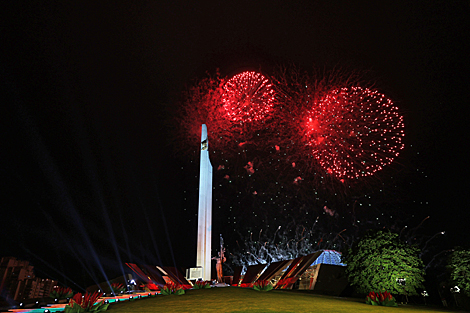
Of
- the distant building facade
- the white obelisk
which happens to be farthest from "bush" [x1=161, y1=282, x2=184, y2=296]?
the white obelisk

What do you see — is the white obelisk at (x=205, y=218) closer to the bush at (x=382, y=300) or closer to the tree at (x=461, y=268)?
the bush at (x=382, y=300)

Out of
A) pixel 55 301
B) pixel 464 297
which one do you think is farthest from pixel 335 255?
pixel 55 301

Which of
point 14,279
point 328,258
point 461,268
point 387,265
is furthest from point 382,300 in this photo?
point 14,279

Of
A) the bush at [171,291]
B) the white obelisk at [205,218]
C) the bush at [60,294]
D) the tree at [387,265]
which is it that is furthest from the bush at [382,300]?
the white obelisk at [205,218]

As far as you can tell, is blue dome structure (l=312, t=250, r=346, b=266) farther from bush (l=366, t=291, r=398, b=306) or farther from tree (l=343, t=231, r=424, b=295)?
bush (l=366, t=291, r=398, b=306)

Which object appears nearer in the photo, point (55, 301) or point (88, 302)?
point (88, 302)

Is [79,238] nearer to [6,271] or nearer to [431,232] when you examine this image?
[6,271]
